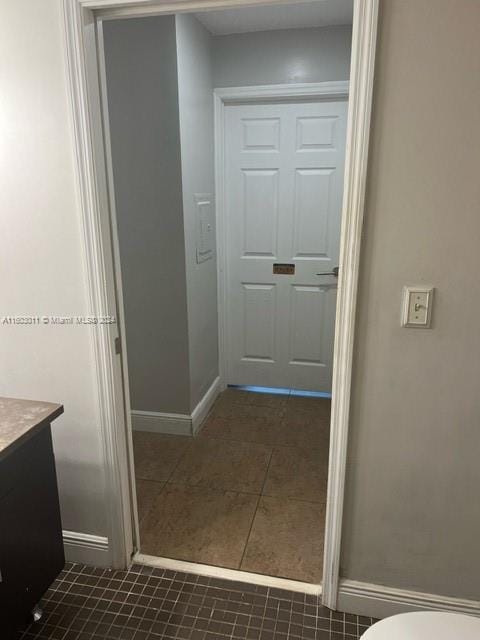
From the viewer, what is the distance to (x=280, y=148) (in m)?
3.06

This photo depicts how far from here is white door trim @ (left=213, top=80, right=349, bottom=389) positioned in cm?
287

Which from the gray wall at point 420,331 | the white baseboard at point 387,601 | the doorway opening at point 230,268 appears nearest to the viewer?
the gray wall at point 420,331

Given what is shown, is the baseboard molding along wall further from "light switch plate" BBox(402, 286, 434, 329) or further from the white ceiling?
the white ceiling

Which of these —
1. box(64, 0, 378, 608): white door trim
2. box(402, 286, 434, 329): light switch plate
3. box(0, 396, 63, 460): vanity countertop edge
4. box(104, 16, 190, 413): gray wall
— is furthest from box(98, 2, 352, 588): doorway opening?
box(402, 286, 434, 329): light switch plate

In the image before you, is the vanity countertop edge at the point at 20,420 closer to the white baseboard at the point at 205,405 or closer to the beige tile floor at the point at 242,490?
the beige tile floor at the point at 242,490

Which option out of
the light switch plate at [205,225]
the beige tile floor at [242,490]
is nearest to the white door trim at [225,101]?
the light switch plate at [205,225]

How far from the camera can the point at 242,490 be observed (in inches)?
94.6

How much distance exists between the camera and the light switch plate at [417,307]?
4.49 feet

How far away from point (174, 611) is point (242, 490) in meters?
0.76

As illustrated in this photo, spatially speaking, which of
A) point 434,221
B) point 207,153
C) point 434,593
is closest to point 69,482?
point 434,593

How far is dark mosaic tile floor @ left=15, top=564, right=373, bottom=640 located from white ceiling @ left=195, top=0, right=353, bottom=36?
9.01 ft

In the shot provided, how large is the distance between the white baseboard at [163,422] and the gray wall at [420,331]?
146 cm

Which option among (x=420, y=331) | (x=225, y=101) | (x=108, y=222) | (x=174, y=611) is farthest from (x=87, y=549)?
(x=225, y=101)

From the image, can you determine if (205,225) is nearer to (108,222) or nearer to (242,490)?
(108,222)
